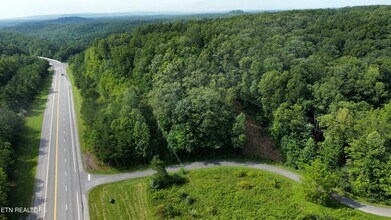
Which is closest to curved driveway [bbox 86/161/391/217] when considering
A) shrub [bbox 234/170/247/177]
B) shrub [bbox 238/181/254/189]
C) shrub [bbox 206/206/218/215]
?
shrub [bbox 234/170/247/177]

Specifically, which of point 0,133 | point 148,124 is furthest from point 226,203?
point 0,133

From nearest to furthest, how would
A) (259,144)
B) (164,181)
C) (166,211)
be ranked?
1. (166,211)
2. (164,181)
3. (259,144)

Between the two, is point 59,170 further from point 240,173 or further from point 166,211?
point 240,173

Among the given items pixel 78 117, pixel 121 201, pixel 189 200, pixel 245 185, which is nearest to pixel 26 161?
pixel 121 201

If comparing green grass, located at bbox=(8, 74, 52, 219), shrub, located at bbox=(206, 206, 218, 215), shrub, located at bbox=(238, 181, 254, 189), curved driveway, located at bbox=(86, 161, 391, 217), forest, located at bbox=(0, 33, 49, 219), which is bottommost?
curved driveway, located at bbox=(86, 161, 391, 217)

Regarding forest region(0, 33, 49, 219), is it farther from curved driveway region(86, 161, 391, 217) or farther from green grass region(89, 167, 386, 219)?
green grass region(89, 167, 386, 219)

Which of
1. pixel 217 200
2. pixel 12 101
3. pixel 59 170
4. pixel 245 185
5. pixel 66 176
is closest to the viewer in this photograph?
pixel 217 200

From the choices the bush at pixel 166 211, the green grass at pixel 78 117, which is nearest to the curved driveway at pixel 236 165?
the bush at pixel 166 211
